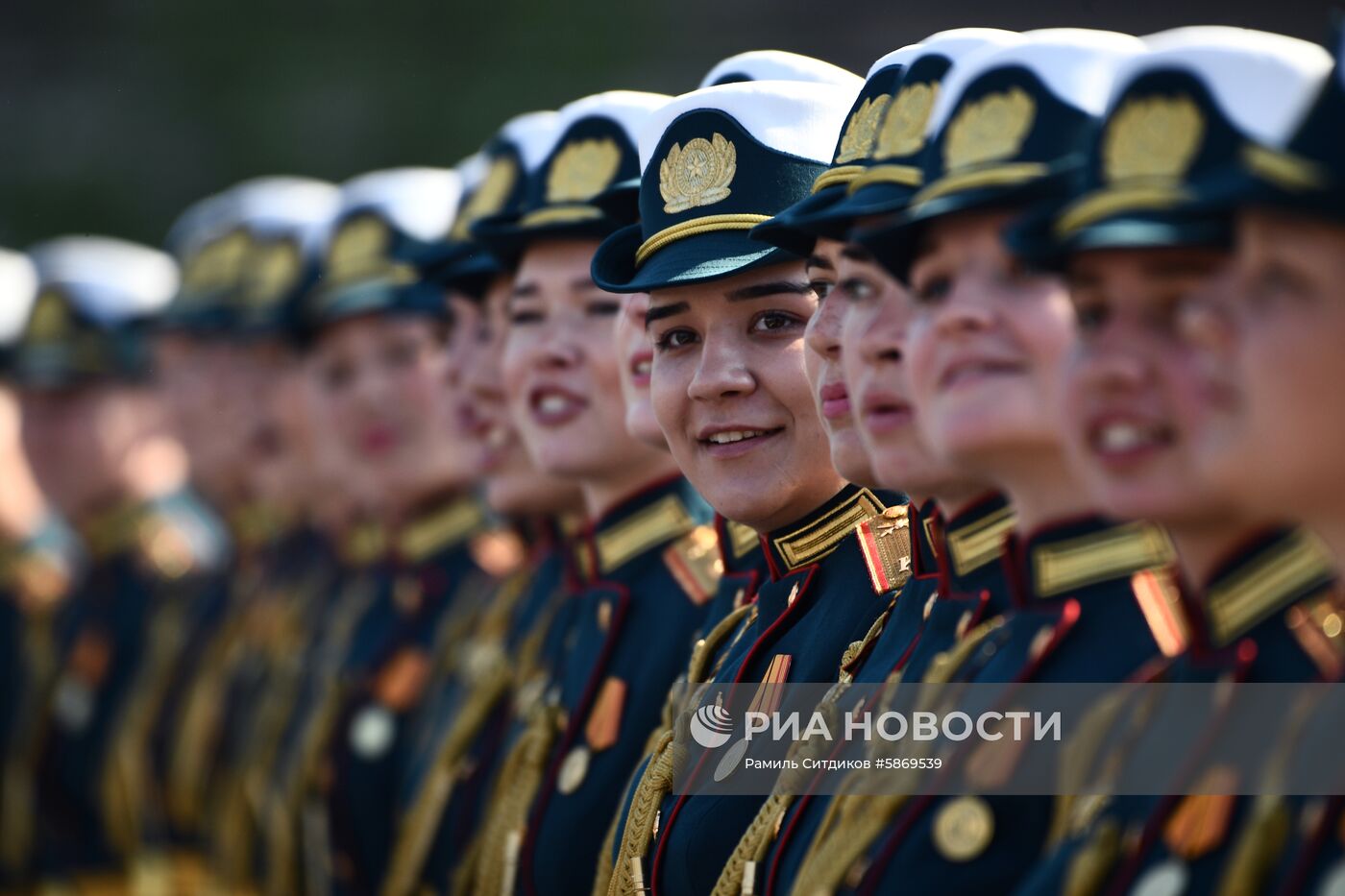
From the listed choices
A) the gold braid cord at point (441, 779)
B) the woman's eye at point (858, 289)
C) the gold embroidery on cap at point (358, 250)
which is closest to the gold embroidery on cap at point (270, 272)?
the gold embroidery on cap at point (358, 250)

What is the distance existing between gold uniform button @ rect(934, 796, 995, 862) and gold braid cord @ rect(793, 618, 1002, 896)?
0.39 ft

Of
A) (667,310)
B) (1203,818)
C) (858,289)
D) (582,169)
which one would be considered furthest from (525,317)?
(1203,818)

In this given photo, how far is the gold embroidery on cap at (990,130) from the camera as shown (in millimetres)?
2869

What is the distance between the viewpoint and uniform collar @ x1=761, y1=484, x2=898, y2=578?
3.97 m

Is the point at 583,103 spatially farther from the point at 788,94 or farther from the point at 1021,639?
the point at 1021,639

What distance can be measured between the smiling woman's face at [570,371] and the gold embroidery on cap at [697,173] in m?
0.83

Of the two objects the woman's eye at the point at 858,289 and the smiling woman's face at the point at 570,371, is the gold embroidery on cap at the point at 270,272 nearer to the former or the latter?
the smiling woman's face at the point at 570,371

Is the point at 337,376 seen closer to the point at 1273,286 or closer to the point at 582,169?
the point at 582,169

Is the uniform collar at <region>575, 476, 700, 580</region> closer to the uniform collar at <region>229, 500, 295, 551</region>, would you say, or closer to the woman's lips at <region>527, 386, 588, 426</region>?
the woman's lips at <region>527, 386, 588, 426</region>

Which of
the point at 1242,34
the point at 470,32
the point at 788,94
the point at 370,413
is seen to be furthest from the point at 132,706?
the point at 470,32

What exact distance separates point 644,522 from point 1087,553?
2079 millimetres

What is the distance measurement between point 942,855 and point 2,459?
25.5ft

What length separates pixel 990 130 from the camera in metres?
2.90

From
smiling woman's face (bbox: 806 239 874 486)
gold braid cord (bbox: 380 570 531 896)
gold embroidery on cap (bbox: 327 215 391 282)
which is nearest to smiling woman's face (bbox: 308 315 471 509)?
gold embroidery on cap (bbox: 327 215 391 282)
